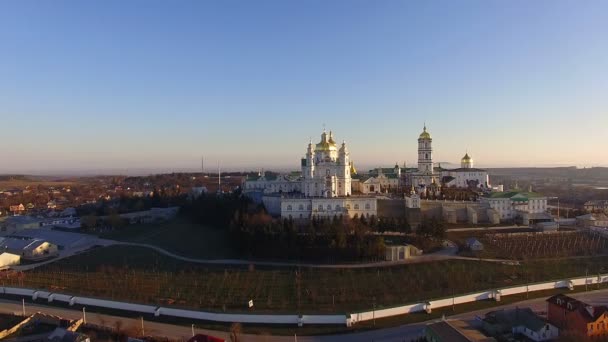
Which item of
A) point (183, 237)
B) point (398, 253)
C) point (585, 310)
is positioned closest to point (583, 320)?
point (585, 310)

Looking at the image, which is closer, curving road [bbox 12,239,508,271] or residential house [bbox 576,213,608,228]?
curving road [bbox 12,239,508,271]

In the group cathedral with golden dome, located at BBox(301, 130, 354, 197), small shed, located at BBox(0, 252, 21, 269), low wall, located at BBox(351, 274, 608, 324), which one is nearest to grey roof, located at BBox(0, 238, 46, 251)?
small shed, located at BBox(0, 252, 21, 269)

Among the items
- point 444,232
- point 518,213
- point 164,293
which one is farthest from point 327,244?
point 518,213

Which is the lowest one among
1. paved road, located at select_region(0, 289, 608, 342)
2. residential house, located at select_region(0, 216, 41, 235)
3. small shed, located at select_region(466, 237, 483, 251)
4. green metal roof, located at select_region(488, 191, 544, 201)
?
paved road, located at select_region(0, 289, 608, 342)

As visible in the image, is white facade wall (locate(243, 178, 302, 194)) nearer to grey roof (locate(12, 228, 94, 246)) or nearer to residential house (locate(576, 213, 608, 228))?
grey roof (locate(12, 228, 94, 246))

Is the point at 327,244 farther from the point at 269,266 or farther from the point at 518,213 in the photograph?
the point at 518,213

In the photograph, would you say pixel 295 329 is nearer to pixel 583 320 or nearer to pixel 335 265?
pixel 335 265
